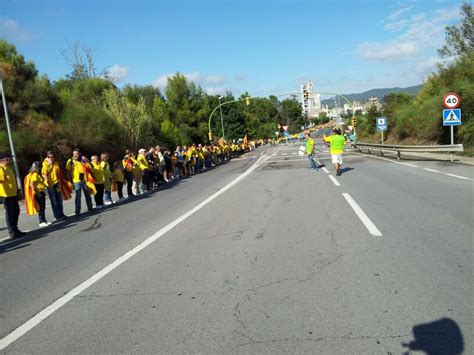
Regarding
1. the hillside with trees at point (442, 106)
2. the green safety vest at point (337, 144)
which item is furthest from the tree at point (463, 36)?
the green safety vest at point (337, 144)

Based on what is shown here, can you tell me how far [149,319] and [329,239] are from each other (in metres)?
3.43

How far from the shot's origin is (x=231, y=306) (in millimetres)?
4336

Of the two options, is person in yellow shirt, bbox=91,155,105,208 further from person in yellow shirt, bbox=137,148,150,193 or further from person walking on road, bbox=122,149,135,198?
person in yellow shirt, bbox=137,148,150,193

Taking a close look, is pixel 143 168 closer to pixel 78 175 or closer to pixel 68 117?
pixel 78 175

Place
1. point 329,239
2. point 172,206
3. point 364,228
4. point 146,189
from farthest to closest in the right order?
point 146,189 < point 172,206 < point 364,228 < point 329,239

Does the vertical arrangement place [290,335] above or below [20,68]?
below

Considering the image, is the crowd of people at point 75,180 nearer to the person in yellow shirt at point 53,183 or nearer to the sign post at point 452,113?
the person in yellow shirt at point 53,183

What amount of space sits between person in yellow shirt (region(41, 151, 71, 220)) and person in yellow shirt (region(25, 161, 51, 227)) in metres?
0.45

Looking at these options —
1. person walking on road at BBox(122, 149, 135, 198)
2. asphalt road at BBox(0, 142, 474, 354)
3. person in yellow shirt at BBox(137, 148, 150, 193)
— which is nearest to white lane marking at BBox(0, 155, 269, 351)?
asphalt road at BBox(0, 142, 474, 354)

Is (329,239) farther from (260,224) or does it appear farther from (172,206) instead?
(172,206)

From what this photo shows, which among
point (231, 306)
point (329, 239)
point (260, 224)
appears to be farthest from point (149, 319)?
point (260, 224)

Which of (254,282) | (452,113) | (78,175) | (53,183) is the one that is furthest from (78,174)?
(452,113)

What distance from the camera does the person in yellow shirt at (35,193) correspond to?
34.5ft

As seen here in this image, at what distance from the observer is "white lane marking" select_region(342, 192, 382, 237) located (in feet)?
22.8
